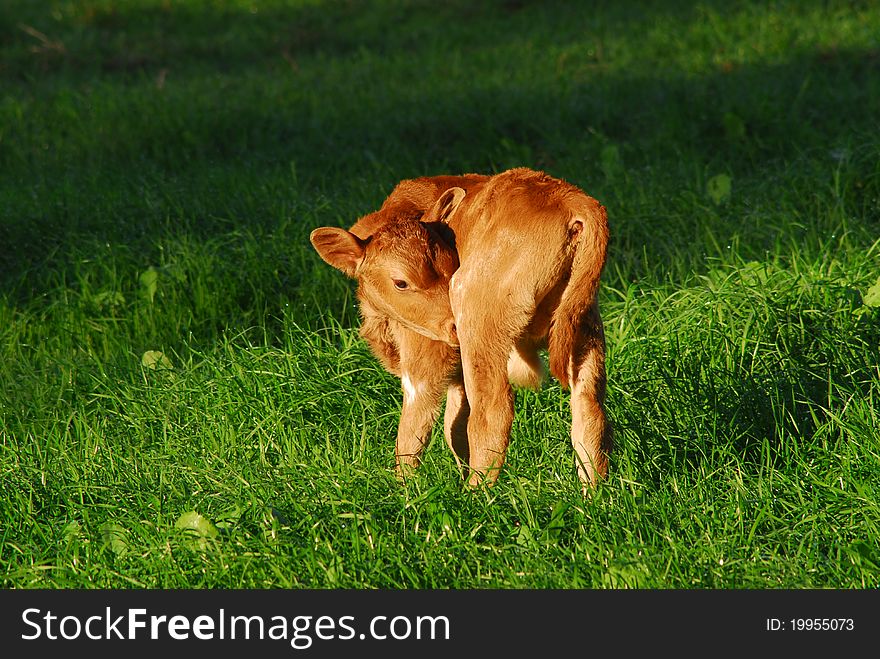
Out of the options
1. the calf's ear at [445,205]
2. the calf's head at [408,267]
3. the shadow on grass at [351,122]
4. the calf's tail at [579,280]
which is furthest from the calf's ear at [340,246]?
the shadow on grass at [351,122]

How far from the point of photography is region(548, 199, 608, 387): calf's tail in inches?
130

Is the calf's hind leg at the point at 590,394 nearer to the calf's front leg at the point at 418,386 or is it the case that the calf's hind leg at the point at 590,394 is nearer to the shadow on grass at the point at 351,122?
the calf's front leg at the point at 418,386

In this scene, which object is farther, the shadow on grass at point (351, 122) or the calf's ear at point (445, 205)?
the shadow on grass at point (351, 122)

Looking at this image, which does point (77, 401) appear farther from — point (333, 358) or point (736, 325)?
point (736, 325)

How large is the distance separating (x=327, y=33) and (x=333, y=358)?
813 cm

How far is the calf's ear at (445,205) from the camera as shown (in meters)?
3.73

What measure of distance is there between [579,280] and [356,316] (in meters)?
2.63

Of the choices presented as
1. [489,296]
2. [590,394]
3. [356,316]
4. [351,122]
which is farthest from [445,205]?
[351,122]

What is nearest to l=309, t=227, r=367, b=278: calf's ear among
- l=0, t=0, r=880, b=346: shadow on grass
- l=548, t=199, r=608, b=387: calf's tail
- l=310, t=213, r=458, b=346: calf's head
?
l=310, t=213, r=458, b=346: calf's head

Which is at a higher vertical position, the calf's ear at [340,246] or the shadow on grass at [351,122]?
the shadow on grass at [351,122]

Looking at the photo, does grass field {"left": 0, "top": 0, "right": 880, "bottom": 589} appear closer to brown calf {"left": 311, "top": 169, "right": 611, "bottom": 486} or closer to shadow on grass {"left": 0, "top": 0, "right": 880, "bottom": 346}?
shadow on grass {"left": 0, "top": 0, "right": 880, "bottom": 346}

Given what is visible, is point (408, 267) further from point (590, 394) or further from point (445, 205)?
point (590, 394)

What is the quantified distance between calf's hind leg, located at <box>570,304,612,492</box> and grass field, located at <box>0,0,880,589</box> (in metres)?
0.16

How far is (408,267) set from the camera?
3.57m
